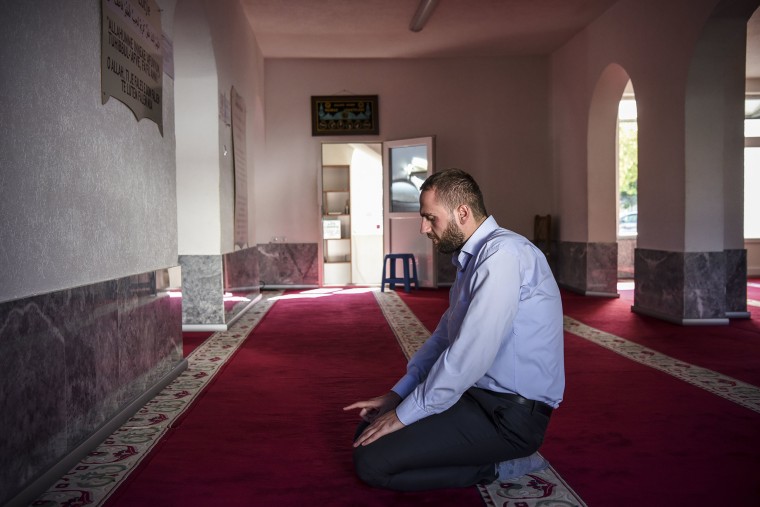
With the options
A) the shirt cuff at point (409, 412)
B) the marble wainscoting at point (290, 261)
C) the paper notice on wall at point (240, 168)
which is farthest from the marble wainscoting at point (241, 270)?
the shirt cuff at point (409, 412)

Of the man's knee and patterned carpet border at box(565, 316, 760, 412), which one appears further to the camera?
patterned carpet border at box(565, 316, 760, 412)

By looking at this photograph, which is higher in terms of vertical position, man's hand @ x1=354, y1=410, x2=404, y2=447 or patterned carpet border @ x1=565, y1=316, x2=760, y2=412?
man's hand @ x1=354, y1=410, x2=404, y2=447

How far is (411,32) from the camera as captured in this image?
27.2 ft

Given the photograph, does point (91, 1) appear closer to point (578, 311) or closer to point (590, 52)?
point (578, 311)

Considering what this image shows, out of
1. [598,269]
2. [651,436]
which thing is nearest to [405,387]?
[651,436]

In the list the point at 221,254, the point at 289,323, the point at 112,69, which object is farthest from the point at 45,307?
the point at 289,323

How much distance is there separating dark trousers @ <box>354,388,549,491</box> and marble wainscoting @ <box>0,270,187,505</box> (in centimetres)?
107

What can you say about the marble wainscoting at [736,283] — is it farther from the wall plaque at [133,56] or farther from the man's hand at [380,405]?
the wall plaque at [133,56]

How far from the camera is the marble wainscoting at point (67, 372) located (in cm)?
209

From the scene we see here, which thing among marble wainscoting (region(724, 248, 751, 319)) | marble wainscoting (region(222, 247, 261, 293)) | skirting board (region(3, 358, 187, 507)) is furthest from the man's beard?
marble wainscoting (region(724, 248, 751, 319))

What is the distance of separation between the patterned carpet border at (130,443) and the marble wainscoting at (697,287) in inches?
150

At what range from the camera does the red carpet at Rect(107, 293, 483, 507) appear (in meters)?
2.18

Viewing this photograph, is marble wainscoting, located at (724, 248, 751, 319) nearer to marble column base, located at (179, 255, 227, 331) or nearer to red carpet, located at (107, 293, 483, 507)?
red carpet, located at (107, 293, 483, 507)

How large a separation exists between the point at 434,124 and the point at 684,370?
246 inches
